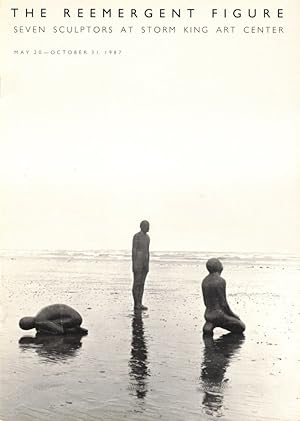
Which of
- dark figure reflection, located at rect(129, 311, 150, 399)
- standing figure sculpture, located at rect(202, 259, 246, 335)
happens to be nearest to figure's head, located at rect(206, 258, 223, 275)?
standing figure sculpture, located at rect(202, 259, 246, 335)

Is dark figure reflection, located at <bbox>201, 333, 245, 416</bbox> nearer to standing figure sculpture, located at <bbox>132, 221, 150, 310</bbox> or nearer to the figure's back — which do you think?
the figure's back

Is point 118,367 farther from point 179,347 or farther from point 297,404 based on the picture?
point 297,404

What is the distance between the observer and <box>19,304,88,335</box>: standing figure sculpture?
10.6 m

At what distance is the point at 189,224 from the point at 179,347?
11941mm

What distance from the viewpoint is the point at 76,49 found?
9.33 m

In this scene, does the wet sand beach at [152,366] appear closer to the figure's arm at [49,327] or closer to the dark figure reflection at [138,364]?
the dark figure reflection at [138,364]

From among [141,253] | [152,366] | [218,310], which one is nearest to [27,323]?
[152,366]

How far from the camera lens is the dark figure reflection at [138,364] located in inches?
290

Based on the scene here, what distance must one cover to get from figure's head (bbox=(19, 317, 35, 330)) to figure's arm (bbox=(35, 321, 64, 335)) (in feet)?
0.27

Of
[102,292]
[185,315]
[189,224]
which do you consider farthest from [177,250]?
[185,315]

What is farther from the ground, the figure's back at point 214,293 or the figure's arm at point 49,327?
the figure's back at point 214,293

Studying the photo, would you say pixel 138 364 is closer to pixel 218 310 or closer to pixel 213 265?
pixel 218 310

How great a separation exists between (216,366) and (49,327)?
11.1ft

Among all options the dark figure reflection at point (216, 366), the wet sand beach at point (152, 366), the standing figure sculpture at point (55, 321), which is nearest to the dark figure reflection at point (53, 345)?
the wet sand beach at point (152, 366)
